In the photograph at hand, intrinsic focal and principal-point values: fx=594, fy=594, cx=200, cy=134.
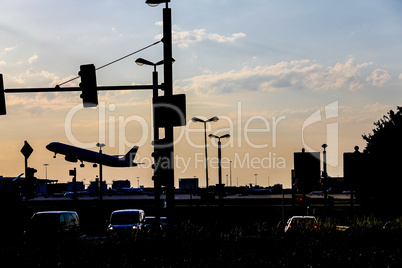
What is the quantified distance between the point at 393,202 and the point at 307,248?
24.5 metres

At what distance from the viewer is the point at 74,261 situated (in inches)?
534

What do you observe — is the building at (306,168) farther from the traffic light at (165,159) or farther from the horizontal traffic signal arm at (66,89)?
the traffic light at (165,159)

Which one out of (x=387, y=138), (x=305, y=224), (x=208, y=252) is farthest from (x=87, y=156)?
(x=208, y=252)

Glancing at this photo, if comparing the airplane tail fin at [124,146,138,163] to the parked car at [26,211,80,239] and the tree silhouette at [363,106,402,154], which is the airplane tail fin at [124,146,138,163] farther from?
the parked car at [26,211,80,239]

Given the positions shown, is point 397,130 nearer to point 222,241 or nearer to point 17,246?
point 222,241

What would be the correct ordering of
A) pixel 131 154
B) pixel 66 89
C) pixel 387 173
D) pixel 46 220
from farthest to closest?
pixel 131 154
pixel 387 173
pixel 46 220
pixel 66 89

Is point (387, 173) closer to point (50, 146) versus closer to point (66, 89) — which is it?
point (66, 89)

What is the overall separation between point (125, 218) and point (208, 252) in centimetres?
1892

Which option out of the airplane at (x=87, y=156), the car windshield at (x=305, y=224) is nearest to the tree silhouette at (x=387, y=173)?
the car windshield at (x=305, y=224)

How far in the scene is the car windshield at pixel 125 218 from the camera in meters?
33.5

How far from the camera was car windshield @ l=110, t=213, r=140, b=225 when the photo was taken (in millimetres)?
33531

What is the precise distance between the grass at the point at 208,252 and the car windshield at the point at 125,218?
15.3 metres

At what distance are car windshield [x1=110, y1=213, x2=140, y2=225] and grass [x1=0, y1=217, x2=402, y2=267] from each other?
1530 centimetres

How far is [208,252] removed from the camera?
50.6 ft
